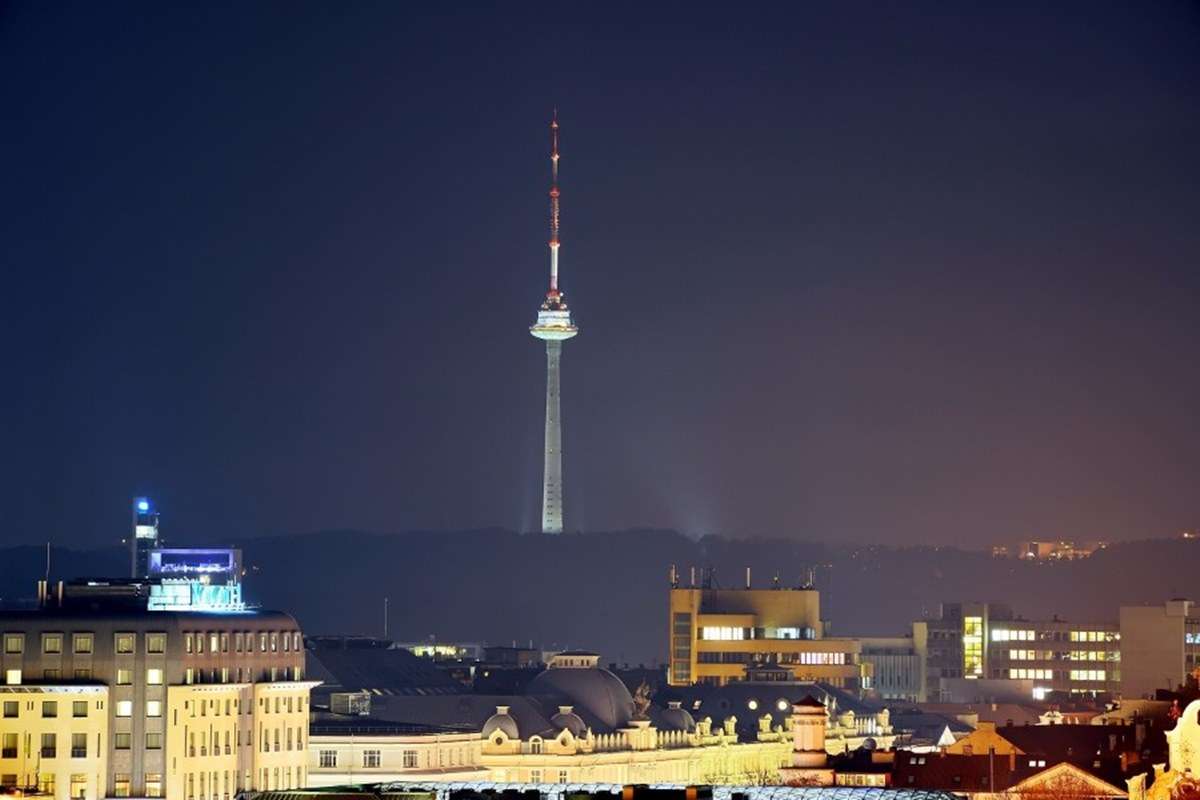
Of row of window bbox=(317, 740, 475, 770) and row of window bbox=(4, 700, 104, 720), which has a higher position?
row of window bbox=(4, 700, 104, 720)

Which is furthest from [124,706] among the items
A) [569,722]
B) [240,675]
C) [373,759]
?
[569,722]

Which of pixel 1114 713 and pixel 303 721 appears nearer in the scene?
pixel 303 721

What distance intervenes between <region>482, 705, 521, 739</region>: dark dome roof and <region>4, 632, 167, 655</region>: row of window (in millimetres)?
32837

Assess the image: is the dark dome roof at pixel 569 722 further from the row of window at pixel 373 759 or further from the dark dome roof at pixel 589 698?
the row of window at pixel 373 759

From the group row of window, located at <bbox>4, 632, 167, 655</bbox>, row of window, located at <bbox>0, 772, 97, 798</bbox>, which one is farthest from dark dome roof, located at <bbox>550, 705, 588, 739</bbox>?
row of window, located at <bbox>0, 772, 97, 798</bbox>

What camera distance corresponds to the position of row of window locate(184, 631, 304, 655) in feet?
496

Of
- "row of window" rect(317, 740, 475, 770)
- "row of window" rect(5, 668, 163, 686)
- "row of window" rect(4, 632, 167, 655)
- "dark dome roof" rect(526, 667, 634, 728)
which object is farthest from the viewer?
"dark dome roof" rect(526, 667, 634, 728)

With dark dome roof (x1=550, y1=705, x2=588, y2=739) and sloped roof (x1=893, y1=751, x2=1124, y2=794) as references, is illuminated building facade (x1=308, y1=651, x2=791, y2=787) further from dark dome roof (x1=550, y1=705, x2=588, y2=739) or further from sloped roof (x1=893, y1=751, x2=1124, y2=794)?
sloped roof (x1=893, y1=751, x2=1124, y2=794)

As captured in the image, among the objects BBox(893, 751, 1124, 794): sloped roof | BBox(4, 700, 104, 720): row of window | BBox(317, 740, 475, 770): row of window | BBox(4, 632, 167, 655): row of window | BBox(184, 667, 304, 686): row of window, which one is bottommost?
BBox(893, 751, 1124, 794): sloped roof

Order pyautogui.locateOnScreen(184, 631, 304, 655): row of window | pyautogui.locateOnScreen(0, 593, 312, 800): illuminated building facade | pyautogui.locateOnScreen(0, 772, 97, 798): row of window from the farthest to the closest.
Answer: pyautogui.locateOnScreen(184, 631, 304, 655): row of window → pyautogui.locateOnScreen(0, 593, 312, 800): illuminated building facade → pyautogui.locateOnScreen(0, 772, 97, 798): row of window

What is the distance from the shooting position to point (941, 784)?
14662 centimetres

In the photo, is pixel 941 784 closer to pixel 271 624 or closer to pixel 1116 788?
pixel 1116 788

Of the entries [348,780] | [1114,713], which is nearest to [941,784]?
[348,780]

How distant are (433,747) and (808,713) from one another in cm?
1737
